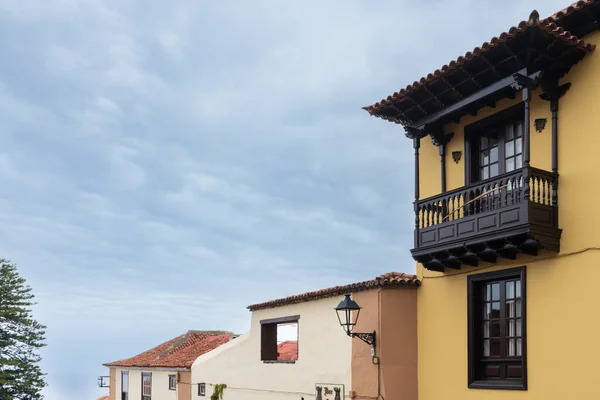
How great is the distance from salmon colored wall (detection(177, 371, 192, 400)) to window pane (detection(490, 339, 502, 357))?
14.4m

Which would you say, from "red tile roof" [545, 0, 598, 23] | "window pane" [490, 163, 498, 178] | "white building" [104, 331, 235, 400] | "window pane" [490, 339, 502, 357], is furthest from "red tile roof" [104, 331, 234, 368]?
"red tile roof" [545, 0, 598, 23]

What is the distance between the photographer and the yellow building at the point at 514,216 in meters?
10.9

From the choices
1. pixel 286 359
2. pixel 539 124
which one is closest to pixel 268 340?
pixel 286 359

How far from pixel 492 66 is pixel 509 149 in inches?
62.0

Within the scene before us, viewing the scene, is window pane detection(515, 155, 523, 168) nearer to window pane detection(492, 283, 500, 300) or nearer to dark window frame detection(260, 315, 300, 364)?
window pane detection(492, 283, 500, 300)

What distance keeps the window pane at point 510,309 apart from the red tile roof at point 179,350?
16169 mm

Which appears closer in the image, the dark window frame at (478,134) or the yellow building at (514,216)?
the yellow building at (514,216)

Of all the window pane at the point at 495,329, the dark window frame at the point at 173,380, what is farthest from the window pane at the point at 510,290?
the dark window frame at the point at 173,380

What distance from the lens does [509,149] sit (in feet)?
41.4

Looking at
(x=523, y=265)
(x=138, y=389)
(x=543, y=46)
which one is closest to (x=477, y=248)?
(x=523, y=265)

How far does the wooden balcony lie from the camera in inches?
435

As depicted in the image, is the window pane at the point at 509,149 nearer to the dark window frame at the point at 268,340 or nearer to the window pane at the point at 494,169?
the window pane at the point at 494,169

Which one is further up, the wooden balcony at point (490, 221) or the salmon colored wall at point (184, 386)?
the wooden balcony at point (490, 221)

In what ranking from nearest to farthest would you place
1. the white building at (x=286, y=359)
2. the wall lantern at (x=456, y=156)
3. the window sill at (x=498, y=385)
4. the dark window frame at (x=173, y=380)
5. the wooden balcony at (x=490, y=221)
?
the wooden balcony at (x=490, y=221), the window sill at (x=498, y=385), the wall lantern at (x=456, y=156), the white building at (x=286, y=359), the dark window frame at (x=173, y=380)
